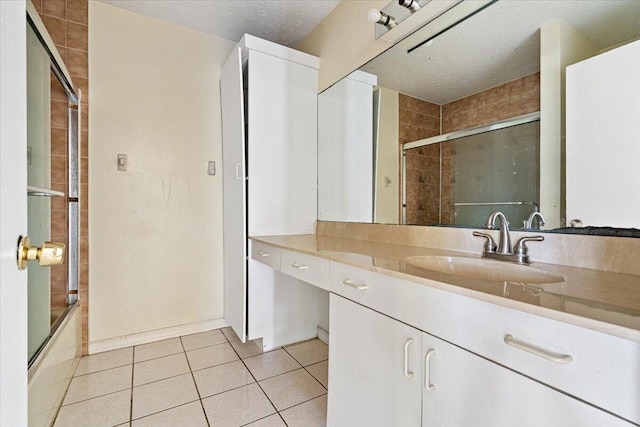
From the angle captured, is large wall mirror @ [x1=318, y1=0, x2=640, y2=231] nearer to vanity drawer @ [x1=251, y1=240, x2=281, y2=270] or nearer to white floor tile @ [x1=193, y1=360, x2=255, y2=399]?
vanity drawer @ [x1=251, y1=240, x2=281, y2=270]

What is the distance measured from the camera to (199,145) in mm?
2346

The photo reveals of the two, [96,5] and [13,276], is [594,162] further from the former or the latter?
[96,5]

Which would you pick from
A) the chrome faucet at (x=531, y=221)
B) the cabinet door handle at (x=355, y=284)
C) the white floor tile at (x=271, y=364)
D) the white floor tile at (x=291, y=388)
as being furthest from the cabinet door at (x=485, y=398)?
the white floor tile at (x=271, y=364)

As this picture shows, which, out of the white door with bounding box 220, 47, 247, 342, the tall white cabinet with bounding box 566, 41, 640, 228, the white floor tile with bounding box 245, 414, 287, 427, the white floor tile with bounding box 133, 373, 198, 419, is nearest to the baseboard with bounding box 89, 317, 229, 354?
the white door with bounding box 220, 47, 247, 342

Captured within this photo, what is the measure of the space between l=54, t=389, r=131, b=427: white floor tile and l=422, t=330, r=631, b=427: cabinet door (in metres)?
1.46

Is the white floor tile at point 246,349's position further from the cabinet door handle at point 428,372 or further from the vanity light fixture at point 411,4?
the vanity light fixture at point 411,4

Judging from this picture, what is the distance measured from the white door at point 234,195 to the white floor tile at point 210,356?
0.14 m

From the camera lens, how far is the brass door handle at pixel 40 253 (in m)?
0.49

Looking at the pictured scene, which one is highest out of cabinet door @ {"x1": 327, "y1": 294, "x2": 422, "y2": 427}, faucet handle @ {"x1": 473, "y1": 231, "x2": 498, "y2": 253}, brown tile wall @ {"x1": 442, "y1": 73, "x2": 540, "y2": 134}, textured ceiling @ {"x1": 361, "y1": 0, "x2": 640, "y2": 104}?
textured ceiling @ {"x1": 361, "y1": 0, "x2": 640, "y2": 104}

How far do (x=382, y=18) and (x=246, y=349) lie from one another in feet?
7.27

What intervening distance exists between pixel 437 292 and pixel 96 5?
2.70 metres

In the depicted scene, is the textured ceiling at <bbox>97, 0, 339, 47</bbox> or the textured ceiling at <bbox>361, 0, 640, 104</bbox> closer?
the textured ceiling at <bbox>361, 0, 640, 104</bbox>

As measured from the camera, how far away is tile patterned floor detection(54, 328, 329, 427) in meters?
1.42

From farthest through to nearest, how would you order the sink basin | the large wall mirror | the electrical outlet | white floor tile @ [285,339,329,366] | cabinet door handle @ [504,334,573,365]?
the electrical outlet, white floor tile @ [285,339,329,366], the large wall mirror, the sink basin, cabinet door handle @ [504,334,573,365]
